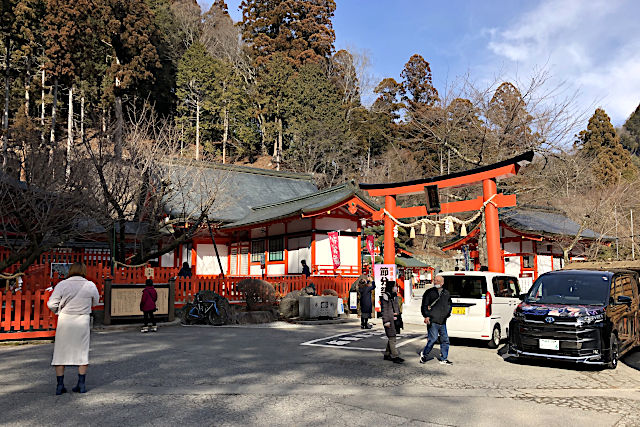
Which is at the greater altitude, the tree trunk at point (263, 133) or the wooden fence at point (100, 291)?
the tree trunk at point (263, 133)

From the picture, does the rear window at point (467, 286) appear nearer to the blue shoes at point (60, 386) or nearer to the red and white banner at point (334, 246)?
the blue shoes at point (60, 386)

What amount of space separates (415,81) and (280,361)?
173 ft

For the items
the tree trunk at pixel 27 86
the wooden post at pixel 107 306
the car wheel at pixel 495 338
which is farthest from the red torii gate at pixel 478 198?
the tree trunk at pixel 27 86

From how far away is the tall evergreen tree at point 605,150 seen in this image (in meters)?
43.7

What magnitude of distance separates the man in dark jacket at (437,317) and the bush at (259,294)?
9.12 meters

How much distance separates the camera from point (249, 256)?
90.8 feet

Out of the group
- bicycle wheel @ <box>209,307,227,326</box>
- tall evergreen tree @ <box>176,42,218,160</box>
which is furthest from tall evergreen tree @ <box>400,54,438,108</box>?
bicycle wheel @ <box>209,307,227,326</box>

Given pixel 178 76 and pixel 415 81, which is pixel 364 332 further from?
pixel 415 81

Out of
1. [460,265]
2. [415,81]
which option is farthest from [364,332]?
[415,81]

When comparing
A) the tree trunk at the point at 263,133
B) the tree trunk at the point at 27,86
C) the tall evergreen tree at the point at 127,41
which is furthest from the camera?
the tree trunk at the point at 263,133

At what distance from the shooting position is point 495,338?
10805mm

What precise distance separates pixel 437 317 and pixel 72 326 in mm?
6072

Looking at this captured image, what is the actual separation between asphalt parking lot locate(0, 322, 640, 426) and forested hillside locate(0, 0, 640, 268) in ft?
23.0

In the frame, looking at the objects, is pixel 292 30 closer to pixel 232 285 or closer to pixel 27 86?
pixel 27 86
